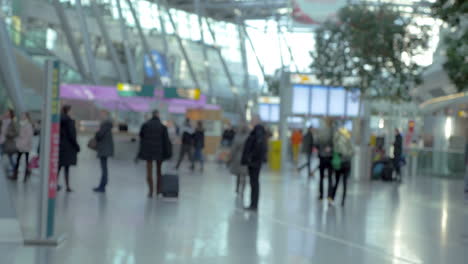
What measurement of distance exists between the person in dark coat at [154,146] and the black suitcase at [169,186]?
0.31m

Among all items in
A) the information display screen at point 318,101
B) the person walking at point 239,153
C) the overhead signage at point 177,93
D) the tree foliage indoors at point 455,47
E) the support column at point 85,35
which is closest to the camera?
the tree foliage indoors at point 455,47

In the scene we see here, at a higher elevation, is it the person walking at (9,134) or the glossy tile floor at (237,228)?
the person walking at (9,134)

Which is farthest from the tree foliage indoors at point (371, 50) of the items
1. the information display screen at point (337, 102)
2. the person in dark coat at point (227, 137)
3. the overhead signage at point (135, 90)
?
the person in dark coat at point (227, 137)

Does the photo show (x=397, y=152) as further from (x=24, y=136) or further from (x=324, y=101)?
(x=24, y=136)

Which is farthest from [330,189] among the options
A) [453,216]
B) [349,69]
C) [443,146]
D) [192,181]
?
[443,146]

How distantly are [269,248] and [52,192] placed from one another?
2426 mm

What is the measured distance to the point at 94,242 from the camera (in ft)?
27.5

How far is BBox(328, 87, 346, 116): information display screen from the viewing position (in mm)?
27481

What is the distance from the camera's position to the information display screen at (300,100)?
1065 inches

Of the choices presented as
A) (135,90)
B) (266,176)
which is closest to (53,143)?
(266,176)

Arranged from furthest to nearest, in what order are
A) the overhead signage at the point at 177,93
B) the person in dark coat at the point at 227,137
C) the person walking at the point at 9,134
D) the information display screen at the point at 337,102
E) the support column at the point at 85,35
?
the support column at the point at 85,35
the person in dark coat at the point at 227,137
the overhead signage at the point at 177,93
the information display screen at the point at 337,102
the person walking at the point at 9,134

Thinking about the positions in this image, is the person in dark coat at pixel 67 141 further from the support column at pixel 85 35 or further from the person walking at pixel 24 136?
the support column at pixel 85 35

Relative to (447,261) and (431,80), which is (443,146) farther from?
(447,261)

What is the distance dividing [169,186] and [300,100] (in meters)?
13.8
